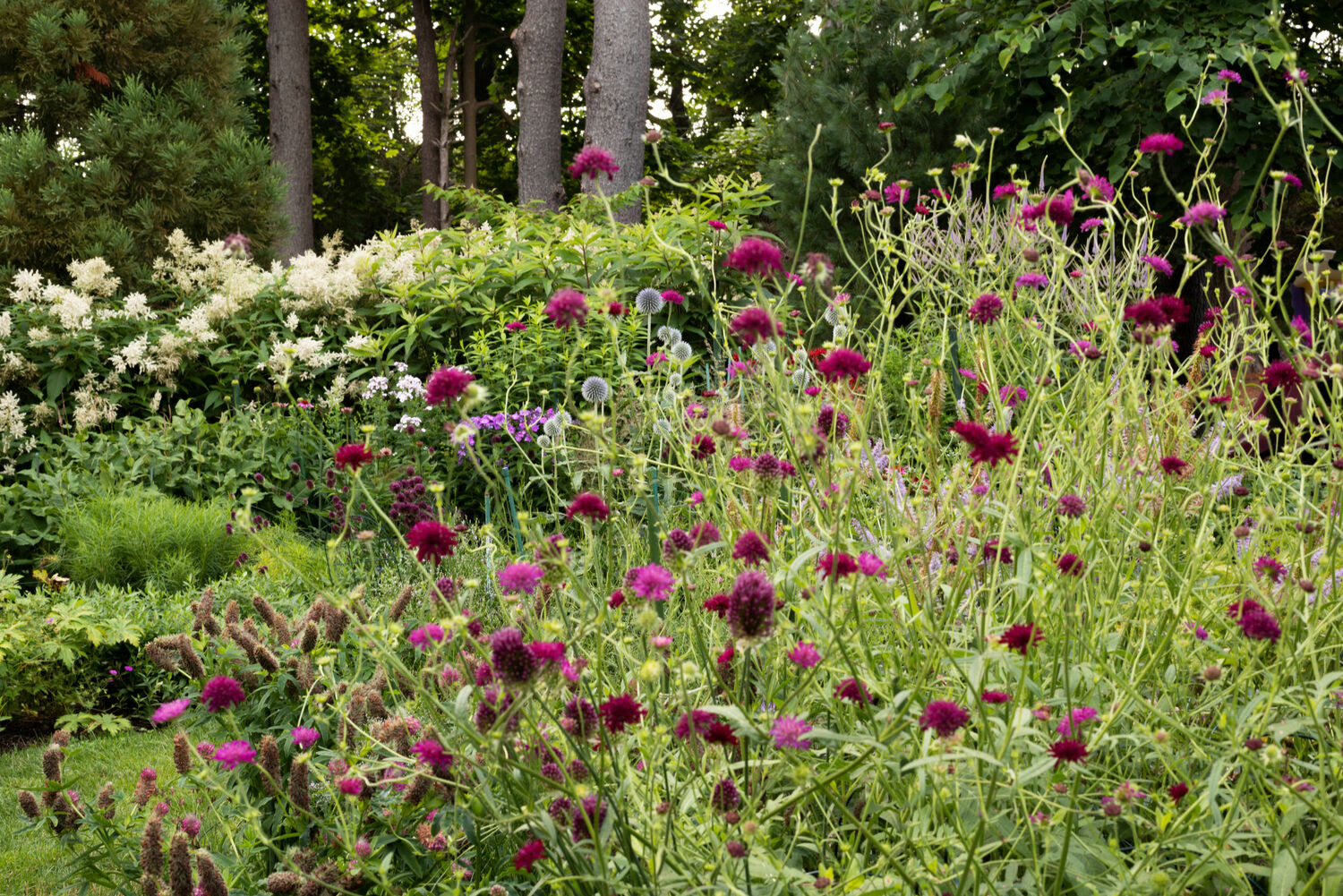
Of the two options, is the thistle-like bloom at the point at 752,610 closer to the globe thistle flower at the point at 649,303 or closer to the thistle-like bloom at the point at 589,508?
the thistle-like bloom at the point at 589,508

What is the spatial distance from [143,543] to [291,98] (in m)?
9.81

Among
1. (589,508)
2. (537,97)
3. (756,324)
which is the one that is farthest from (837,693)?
(537,97)

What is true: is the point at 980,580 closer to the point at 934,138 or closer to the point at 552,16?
the point at 934,138

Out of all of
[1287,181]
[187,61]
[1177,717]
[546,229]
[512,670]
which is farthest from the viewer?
[187,61]

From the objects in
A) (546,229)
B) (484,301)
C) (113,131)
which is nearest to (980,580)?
(484,301)

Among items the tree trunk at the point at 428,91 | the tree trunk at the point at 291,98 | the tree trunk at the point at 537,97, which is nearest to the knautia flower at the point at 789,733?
the tree trunk at the point at 537,97

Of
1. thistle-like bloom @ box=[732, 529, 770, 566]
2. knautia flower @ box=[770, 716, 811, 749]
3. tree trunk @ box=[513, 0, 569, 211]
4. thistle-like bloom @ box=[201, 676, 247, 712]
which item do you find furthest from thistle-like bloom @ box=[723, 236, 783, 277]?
tree trunk @ box=[513, 0, 569, 211]

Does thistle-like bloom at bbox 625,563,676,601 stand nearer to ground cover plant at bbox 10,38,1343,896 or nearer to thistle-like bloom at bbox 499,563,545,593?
ground cover plant at bbox 10,38,1343,896

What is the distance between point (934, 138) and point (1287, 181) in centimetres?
591

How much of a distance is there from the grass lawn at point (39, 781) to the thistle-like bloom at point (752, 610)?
2161mm

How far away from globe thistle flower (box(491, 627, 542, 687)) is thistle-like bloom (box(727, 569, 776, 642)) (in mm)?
257

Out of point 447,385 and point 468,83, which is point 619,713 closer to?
point 447,385

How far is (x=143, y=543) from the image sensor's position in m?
4.71

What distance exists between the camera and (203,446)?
231 inches
